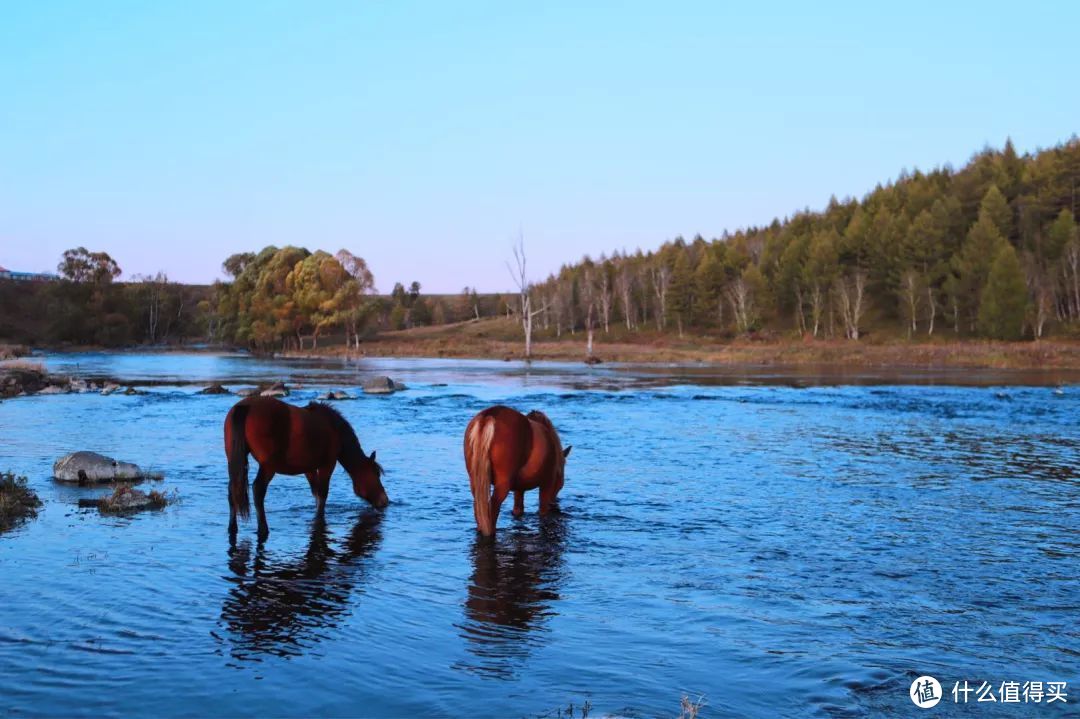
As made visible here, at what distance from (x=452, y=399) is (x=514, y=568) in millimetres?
23582

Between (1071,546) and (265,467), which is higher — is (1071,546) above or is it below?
below

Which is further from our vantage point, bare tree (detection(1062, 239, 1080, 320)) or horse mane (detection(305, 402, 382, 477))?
bare tree (detection(1062, 239, 1080, 320))

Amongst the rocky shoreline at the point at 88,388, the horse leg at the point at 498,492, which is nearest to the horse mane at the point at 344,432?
the horse leg at the point at 498,492

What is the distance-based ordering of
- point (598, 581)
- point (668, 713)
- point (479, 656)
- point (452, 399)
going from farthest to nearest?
point (452, 399) → point (598, 581) → point (479, 656) → point (668, 713)

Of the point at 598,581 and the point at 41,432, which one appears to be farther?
the point at 41,432

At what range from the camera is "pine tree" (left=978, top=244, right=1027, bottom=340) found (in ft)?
224

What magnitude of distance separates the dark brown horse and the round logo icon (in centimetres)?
665

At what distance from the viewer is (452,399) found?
31453 millimetres

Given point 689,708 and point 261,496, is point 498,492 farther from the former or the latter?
point 689,708

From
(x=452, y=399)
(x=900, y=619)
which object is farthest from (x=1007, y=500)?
(x=452, y=399)

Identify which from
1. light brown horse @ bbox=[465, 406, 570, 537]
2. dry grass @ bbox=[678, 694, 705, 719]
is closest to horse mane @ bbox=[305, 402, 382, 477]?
light brown horse @ bbox=[465, 406, 570, 537]

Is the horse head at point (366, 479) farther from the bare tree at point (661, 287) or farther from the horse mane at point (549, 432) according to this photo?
the bare tree at point (661, 287)

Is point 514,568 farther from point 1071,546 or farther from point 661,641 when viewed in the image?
point 1071,546

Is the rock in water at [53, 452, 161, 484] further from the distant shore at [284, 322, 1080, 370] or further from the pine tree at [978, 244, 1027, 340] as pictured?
the pine tree at [978, 244, 1027, 340]
